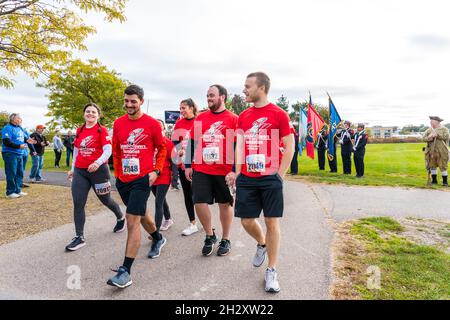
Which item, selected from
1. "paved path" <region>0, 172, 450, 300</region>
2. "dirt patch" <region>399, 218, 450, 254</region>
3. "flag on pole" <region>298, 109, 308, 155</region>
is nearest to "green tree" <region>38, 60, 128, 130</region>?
"flag on pole" <region>298, 109, 308, 155</region>

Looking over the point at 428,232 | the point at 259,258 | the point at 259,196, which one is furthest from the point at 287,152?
the point at 428,232

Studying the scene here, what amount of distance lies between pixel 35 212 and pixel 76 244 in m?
A: 2.93

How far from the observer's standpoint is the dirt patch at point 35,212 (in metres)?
5.25

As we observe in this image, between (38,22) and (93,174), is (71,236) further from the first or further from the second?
(38,22)

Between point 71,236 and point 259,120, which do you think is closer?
point 259,120

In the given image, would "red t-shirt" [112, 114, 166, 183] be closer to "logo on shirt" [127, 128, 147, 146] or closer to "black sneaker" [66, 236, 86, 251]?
"logo on shirt" [127, 128, 147, 146]

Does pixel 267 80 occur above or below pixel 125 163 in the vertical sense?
above

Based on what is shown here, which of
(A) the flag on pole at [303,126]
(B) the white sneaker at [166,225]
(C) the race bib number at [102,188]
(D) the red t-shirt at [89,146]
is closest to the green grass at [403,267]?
(B) the white sneaker at [166,225]

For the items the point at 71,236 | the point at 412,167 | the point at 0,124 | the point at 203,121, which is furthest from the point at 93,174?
the point at 0,124

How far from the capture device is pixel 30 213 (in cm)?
646

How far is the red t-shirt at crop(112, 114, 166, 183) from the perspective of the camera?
3.50 metres

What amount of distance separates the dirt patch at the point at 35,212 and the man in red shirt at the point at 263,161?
392 centimetres

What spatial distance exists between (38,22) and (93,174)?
6675 millimetres

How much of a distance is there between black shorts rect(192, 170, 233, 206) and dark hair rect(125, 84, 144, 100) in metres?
1.21
